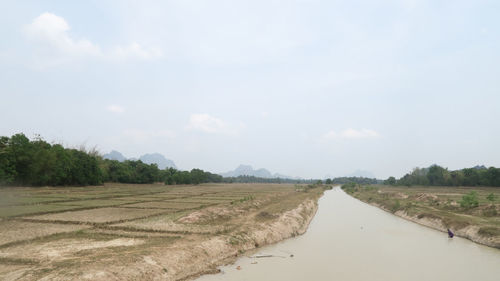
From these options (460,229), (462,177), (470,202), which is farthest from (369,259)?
(462,177)

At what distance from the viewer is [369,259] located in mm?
15438

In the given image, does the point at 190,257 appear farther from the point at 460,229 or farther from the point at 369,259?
Result: the point at 460,229

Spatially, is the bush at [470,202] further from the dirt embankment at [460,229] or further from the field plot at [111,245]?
the field plot at [111,245]

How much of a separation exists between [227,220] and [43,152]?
45.7 m

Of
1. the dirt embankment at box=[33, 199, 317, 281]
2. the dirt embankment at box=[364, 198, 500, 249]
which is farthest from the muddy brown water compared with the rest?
the dirt embankment at box=[33, 199, 317, 281]

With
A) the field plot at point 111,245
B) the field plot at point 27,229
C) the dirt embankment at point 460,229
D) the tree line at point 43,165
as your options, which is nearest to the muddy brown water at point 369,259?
the dirt embankment at point 460,229

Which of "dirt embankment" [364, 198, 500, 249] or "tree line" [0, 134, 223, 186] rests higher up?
"tree line" [0, 134, 223, 186]

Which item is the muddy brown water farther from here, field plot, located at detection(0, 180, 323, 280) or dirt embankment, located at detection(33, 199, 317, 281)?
field plot, located at detection(0, 180, 323, 280)

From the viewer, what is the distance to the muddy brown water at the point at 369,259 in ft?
42.1

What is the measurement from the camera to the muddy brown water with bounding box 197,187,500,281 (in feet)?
42.1

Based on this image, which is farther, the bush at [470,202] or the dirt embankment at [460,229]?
the bush at [470,202]

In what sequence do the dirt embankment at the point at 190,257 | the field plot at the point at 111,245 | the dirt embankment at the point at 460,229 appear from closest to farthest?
1. the dirt embankment at the point at 190,257
2. the field plot at the point at 111,245
3. the dirt embankment at the point at 460,229

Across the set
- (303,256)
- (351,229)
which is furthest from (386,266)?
(351,229)

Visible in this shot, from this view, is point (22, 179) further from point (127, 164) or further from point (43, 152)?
point (127, 164)
